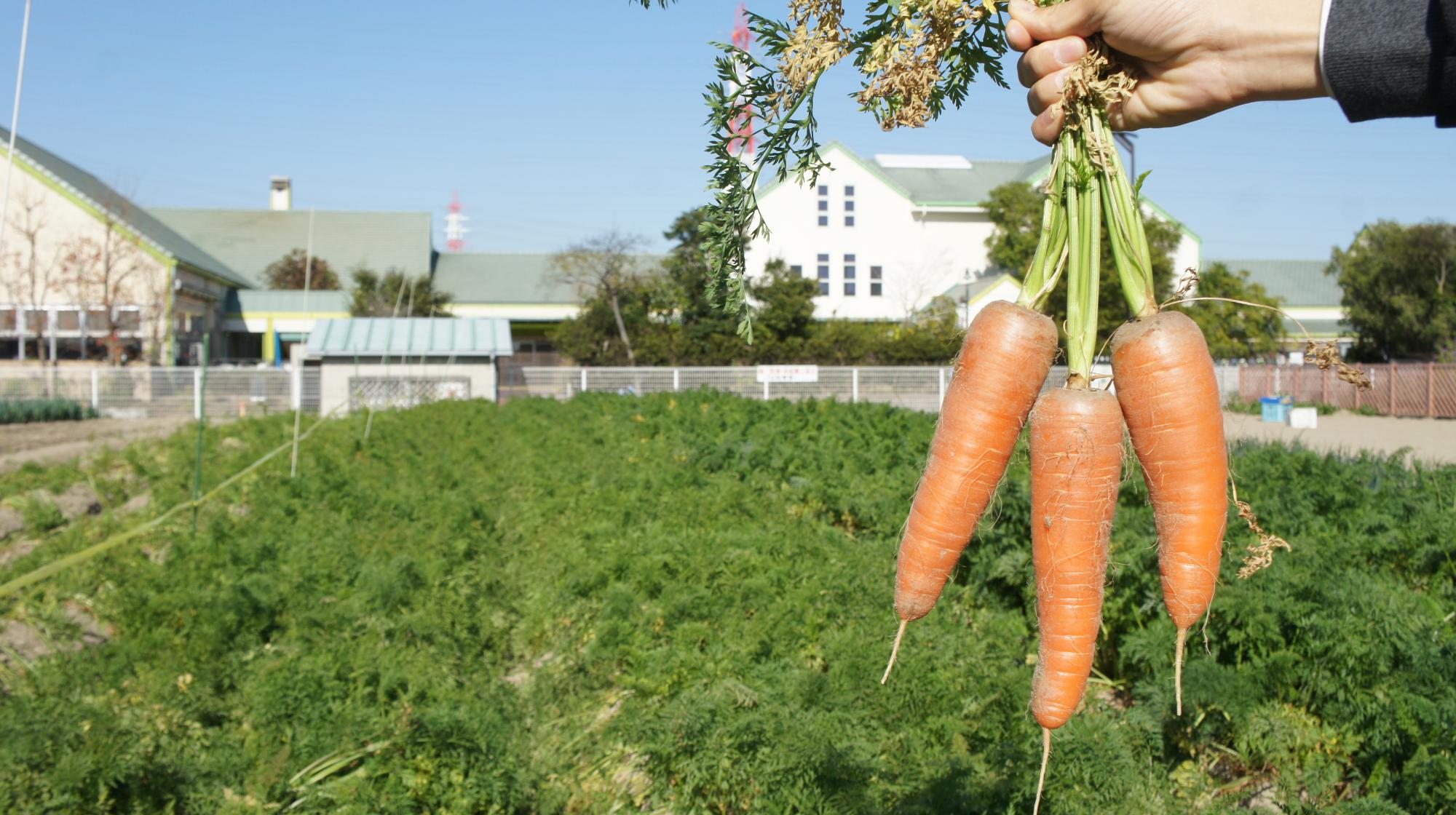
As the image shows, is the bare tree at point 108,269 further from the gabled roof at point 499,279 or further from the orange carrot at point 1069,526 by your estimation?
the orange carrot at point 1069,526

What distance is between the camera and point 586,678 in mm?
5887

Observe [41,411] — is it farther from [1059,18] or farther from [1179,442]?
[1059,18]

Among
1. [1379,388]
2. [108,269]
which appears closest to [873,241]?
[1379,388]

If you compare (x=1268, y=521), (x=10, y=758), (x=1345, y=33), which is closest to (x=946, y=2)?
(x=1345, y=33)

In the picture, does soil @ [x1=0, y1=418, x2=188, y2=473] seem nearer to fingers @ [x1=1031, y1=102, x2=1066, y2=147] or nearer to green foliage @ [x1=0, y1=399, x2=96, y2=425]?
green foliage @ [x1=0, y1=399, x2=96, y2=425]

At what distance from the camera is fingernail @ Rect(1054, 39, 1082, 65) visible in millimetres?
1709

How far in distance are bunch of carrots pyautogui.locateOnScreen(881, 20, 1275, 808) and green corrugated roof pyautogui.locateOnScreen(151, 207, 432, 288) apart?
171 ft

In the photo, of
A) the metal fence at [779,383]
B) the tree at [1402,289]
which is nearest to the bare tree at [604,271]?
→ the metal fence at [779,383]

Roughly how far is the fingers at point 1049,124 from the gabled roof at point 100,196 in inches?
1571

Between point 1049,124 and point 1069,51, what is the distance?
0.40 feet

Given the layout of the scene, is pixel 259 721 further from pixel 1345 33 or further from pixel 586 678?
pixel 1345 33

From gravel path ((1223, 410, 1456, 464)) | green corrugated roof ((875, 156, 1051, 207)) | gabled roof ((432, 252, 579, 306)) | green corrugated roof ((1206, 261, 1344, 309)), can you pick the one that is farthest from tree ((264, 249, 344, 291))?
green corrugated roof ((1206, 261, 1344, 309))

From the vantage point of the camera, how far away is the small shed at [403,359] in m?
28.7

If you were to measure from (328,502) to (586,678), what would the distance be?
555 centimetres
